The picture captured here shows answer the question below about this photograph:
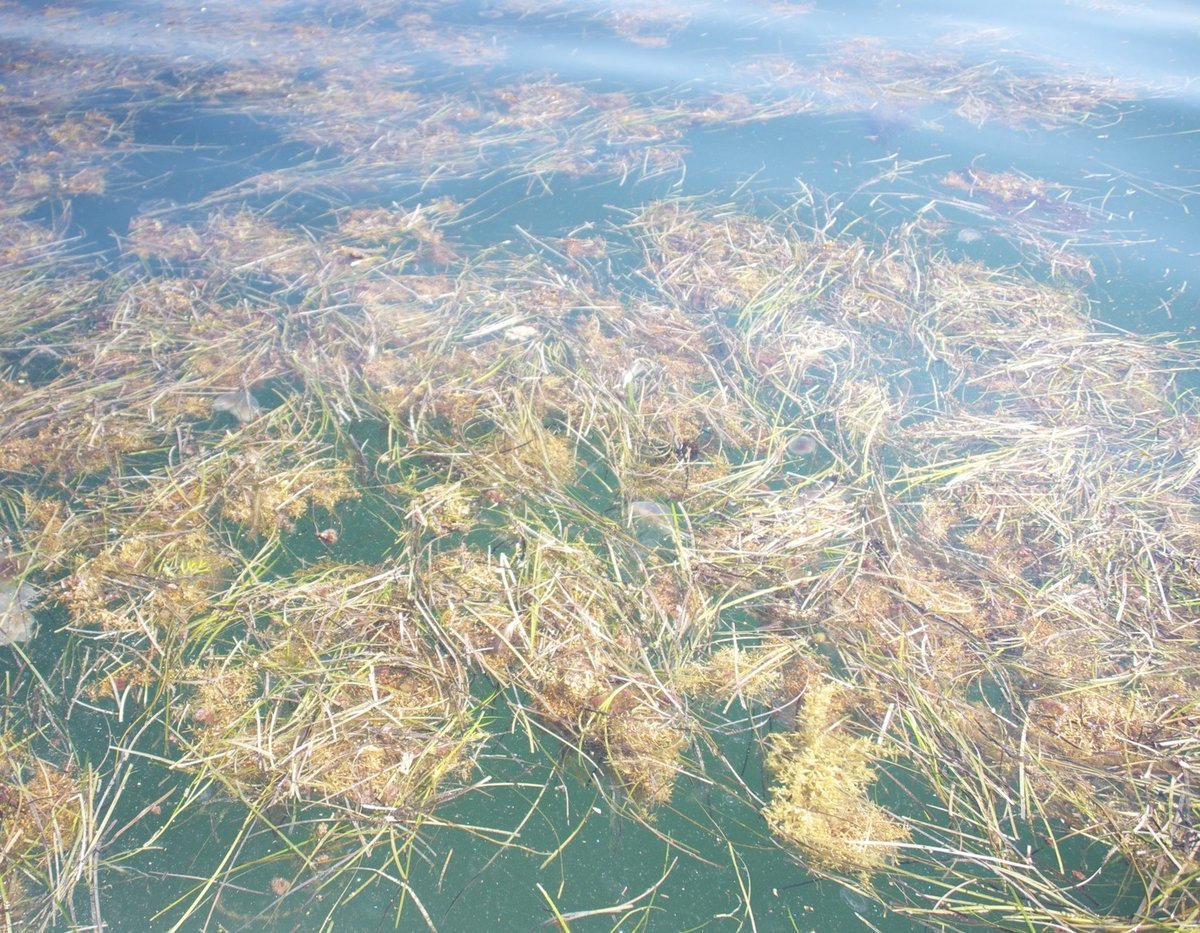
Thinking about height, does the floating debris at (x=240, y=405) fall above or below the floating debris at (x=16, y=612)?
above

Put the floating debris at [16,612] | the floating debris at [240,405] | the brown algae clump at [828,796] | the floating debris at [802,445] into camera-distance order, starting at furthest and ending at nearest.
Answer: the floating debris at [240,405]
the floating debris at [802,445]
the floating debris at [16,612]
the brown algae clump at [828,796]

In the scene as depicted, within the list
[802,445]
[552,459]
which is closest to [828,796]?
[802,445]

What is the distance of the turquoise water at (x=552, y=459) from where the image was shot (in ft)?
6.23

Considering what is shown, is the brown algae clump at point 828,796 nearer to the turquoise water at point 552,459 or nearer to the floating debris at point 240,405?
the turquoise water at point 552,459

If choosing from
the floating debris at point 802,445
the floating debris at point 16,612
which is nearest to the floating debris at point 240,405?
the floating debris at point 16,612

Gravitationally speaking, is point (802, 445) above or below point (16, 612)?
above

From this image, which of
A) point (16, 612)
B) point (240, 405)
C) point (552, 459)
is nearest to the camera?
point (16, 612)

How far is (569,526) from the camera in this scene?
2.64m

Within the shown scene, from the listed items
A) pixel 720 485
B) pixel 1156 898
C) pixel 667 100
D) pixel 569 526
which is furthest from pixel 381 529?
pixel 667 100

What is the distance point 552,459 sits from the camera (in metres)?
2.91

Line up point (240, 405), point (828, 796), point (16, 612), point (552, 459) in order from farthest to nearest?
point (240, 405) → point (552, 459) → point (16, 612) → point (828, 796)

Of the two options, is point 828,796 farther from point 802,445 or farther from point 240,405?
point 240,405

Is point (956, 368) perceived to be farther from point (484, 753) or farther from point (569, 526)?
point (484, 753)

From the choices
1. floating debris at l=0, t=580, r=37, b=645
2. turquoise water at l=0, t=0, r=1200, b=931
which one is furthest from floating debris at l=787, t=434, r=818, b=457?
floating debris at l=0, t=580, r=37, b=645
